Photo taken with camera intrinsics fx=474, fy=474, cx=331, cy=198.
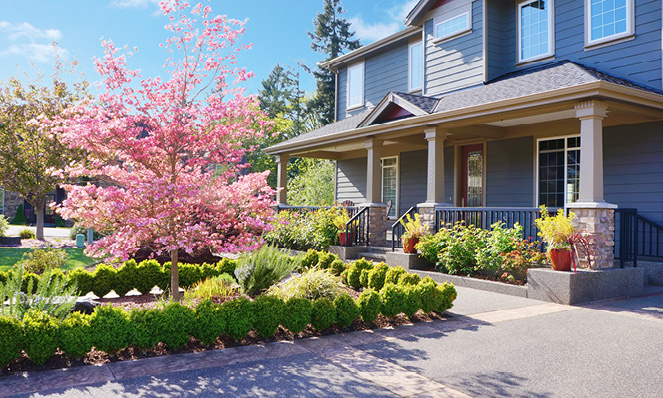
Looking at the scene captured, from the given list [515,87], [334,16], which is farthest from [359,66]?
[334,16]

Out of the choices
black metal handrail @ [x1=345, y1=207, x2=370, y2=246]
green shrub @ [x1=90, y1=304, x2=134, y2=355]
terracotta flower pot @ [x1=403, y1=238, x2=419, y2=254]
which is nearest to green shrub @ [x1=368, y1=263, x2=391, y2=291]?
terracotta flower pot @ [x1=403, y1=238, x2=419, y2=254]

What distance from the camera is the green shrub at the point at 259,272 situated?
22.4 ft

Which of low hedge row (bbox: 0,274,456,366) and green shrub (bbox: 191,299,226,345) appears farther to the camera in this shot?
green shrub (bbox: 191,299,226,345)

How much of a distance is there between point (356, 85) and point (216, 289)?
39.0ft

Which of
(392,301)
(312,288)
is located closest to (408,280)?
(392,301)

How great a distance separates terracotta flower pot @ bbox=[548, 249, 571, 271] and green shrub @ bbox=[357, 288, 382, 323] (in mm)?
3343

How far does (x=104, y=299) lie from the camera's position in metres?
6.66

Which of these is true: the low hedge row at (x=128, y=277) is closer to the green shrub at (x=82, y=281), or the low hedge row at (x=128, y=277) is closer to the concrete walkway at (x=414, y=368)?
the green shrub at (x=82, y=281)

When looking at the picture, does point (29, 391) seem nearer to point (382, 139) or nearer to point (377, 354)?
point (377, 354)

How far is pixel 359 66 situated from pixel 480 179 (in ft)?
21.9

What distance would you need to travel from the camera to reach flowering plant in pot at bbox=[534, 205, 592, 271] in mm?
7156

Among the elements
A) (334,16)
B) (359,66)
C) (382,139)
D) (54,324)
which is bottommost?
(54,324)

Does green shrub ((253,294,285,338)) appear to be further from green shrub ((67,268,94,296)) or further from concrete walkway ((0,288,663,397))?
green shrub ((67,268,94,296))

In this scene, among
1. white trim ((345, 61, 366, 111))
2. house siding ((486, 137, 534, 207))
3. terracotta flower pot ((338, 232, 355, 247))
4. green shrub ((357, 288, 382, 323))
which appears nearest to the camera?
green shrub ((357, 288, 382, 323))
